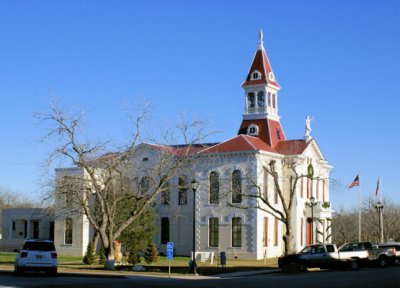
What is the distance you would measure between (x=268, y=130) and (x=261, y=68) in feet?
21.4

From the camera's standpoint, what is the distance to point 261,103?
64000 mm

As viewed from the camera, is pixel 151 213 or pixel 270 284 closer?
pixel 270 284

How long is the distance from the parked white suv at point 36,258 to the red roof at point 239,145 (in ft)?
91.8

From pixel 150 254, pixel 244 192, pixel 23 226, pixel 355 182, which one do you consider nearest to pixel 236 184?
pixel 244 192

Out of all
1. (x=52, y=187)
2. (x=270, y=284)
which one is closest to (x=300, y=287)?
(x=270, y=284)

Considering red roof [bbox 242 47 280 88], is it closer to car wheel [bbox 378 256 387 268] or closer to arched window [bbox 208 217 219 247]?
arched window [bbox 208 217 219 247]

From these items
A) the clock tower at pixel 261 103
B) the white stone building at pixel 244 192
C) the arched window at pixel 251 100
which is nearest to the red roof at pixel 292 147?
the white stone building at pixel 244 192

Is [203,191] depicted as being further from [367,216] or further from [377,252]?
[367,216]

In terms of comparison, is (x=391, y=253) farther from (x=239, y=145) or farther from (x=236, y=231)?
(x=239, y=145)

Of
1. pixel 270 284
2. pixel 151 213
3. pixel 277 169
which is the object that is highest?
pixel 277 169

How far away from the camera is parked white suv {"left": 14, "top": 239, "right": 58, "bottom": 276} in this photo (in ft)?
106

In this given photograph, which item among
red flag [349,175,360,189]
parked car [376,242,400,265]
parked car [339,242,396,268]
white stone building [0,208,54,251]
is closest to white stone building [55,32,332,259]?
red flag [349,175,360,189]

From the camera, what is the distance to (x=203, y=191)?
197 feet

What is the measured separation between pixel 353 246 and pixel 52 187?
796 inches
